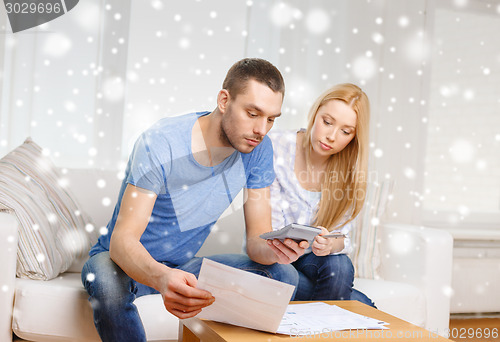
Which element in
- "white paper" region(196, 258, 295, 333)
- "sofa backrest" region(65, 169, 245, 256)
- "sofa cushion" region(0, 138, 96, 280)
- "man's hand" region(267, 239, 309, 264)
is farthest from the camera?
"sofa backrest" region(65, 169, 245, 256)

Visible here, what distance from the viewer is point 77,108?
7.85 ft

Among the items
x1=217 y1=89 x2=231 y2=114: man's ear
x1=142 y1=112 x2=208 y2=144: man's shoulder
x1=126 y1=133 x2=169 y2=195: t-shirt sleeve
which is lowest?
x1=126 y1=133 x2=169 y2=195: t-shirt sleeve

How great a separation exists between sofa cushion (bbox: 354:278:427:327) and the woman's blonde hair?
0.91 ft

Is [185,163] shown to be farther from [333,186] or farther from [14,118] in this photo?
[14,118]

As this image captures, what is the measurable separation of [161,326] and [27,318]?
0.37 metres

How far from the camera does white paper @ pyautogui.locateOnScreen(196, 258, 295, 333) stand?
0.91m

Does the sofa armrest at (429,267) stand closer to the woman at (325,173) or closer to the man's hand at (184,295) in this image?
the woman at (325,173)

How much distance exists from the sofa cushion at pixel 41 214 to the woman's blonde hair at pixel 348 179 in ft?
2.67

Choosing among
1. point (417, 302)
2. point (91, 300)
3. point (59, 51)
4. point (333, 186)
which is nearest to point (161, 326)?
point (91, 300)

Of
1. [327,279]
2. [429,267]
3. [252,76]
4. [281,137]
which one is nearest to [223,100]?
[252,76]

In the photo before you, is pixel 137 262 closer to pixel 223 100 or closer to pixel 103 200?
pixel 223 100

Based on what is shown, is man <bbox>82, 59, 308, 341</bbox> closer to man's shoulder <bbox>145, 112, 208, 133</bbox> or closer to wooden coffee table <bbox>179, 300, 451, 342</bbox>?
man's shoulder <bbox>145, 112, 208, 133</bbox>

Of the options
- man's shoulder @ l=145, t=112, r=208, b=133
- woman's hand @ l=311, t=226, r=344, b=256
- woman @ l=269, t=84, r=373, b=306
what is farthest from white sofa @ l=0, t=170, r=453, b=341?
man's shoulder @ l=145, t=112, r=208, b=133

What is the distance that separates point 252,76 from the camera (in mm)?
1446
